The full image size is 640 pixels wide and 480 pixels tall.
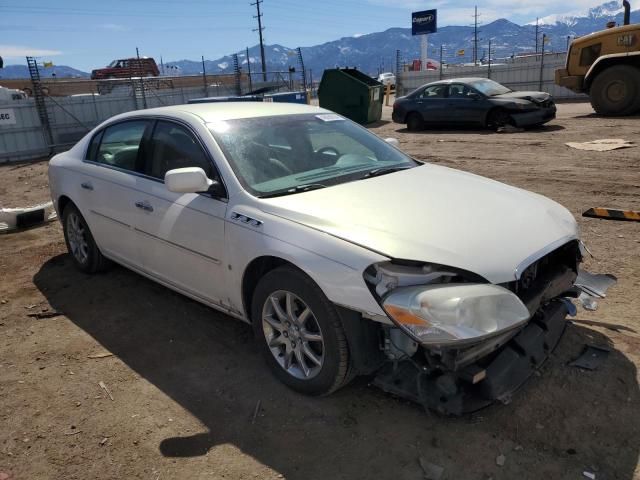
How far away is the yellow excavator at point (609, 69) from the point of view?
546 inches

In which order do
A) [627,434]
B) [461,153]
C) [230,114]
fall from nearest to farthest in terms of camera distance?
[627,434], [230,114], [461,153]

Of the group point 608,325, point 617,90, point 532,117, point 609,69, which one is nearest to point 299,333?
point 608,325

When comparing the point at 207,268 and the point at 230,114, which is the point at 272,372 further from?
the point at 230,114

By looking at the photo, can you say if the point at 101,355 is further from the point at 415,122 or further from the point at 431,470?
the point at 415,122

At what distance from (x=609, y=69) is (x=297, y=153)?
525 inches

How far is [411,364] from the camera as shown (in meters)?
2.90

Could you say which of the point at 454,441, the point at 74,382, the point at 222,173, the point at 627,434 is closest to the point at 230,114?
the point at 222,173

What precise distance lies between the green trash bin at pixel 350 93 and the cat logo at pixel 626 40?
22.4 ft

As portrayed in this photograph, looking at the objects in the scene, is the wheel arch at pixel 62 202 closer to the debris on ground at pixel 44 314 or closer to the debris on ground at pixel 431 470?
the debris on ground at pixel 44 314

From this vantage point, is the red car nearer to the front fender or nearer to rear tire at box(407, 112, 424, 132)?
rear tire at box(407, 112, 424, 132)

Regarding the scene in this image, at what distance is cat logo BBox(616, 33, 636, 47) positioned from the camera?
1405 cm

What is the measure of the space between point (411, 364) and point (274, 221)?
1.07 metres

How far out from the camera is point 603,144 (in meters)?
10.6

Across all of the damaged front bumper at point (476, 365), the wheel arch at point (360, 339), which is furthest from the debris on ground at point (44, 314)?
the damaged front bumper at point (476, 365)
